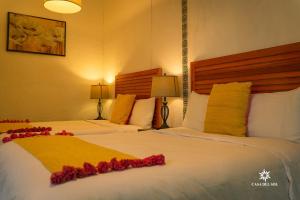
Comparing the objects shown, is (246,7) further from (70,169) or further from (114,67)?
(114,67)

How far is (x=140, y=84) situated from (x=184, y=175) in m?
2.61

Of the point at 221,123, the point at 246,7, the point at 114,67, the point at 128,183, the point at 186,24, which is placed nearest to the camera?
the point at 128,183

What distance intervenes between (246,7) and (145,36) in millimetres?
1614

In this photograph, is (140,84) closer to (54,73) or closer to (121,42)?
(121,42)

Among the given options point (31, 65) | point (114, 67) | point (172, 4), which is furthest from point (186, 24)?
point (31, 65)

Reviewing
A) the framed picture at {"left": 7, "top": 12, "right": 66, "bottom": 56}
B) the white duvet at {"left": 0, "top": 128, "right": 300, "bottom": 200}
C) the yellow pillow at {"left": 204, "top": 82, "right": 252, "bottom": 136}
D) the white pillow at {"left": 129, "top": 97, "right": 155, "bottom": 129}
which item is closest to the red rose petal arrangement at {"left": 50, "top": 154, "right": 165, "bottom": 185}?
the white duvet at {"left": 0, "top": 128, "right": 300, "bottom": 200}

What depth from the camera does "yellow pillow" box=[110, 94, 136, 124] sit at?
3.27 m

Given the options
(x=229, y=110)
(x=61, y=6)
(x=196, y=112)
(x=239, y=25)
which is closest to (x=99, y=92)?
(x=61, y=6)

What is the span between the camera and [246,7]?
2264mm

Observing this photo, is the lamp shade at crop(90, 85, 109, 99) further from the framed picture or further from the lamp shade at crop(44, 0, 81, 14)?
the lamp shade at crop(44, 0, 81, 14)

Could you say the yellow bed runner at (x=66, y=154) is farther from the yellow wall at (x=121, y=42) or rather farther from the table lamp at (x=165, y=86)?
the yellow wall at (x=121, y=42)

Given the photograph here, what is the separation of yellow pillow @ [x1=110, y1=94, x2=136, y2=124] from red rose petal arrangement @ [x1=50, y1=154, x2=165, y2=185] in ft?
6.93

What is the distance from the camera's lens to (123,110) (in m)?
3.32

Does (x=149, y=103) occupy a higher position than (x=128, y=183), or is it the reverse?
(x=149, y=103)
